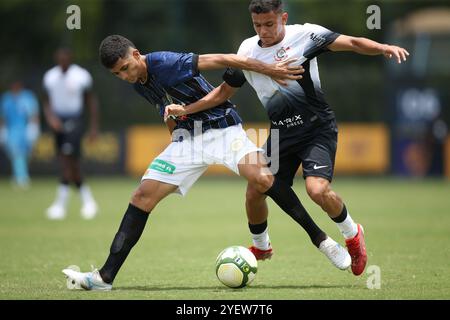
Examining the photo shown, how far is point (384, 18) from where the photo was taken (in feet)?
116

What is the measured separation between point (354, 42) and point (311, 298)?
2316mm

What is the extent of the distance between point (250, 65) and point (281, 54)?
1.54ft

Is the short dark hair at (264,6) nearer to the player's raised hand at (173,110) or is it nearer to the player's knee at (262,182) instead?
the player's raised hand at (173,110)

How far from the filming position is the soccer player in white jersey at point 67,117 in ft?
50.9

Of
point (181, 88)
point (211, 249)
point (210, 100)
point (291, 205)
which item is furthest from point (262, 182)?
point (211, 249)

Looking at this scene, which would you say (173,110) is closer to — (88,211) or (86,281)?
(86,281)

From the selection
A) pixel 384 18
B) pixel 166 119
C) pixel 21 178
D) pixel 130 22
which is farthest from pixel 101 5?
pixel 166 119

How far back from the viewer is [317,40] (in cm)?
828

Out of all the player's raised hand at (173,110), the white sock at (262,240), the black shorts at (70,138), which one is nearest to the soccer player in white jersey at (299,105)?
the player's raised hand at (173,110)

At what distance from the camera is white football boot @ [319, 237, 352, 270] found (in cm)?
812

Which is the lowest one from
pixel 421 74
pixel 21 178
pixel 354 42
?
pixel 21 178

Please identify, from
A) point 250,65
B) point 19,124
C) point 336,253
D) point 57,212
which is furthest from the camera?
→ point 19,124
